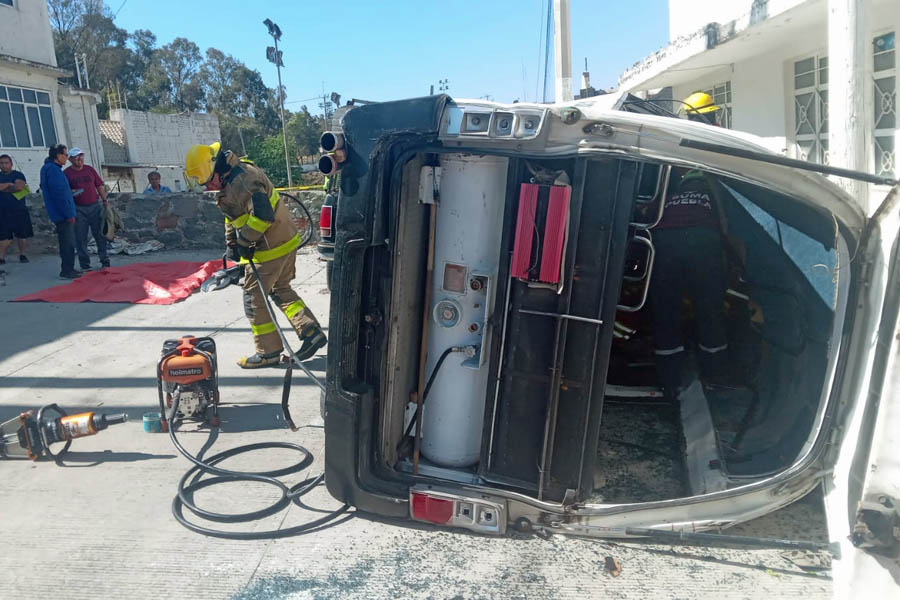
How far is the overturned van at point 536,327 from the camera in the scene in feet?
7.11

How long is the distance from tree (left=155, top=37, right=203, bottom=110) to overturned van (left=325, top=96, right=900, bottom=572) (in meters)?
60.0

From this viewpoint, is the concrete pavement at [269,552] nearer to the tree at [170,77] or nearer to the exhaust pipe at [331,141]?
→ the exhaust pipe at [331,141]

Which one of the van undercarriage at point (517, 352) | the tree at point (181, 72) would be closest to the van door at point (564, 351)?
the van undercarriage at point (517, 352)

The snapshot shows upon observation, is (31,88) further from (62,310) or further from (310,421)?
(310,421)

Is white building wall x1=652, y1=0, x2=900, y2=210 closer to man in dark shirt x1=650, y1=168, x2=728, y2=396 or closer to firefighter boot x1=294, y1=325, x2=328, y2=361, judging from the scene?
man in dark shirt x1=650, y1=168, x2=728, y2=396

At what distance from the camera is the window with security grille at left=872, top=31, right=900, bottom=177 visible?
5.90 metres

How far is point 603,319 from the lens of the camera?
7.76 ft

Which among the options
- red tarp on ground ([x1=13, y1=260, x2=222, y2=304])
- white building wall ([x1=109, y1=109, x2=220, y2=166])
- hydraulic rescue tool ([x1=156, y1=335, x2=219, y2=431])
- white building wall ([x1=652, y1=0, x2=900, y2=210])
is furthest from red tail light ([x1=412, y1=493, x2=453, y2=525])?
white building wall ([x1=109, y1=109, x2=220, y2=166])

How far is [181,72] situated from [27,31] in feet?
148

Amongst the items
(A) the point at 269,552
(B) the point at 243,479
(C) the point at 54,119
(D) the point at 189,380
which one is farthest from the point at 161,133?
(A) the point at 269,552

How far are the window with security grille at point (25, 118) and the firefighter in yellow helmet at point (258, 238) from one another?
1471cm

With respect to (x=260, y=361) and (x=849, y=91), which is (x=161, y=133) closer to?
(x=260, y=361)

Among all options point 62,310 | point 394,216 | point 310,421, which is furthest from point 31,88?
point 394,216

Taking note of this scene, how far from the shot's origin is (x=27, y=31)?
1628 centimetres
